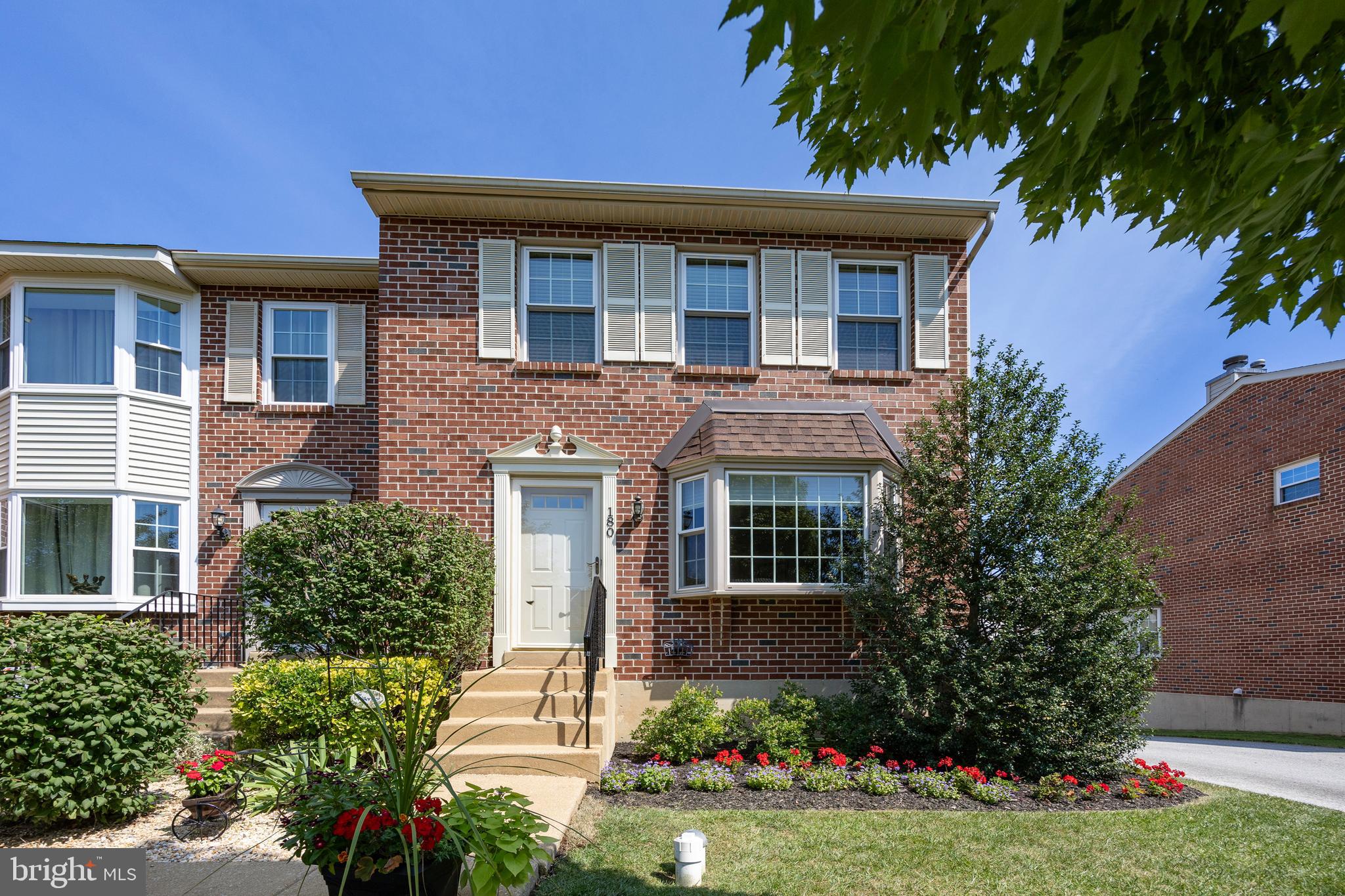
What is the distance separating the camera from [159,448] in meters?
10.3

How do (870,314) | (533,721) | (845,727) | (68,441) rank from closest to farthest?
(533,721), (845,727), (68,441), (870,314)

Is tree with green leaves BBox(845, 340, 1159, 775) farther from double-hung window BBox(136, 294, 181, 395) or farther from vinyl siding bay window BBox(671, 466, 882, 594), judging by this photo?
double-hung window BBox(136, 294, 181, 395)

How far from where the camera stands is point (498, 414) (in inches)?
376

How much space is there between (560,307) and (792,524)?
3801mm

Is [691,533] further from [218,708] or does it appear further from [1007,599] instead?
[218,708]

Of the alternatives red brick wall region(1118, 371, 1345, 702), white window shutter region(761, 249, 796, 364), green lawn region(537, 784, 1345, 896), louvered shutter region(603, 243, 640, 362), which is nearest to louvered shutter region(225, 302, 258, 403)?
louvered shutter region(603, 243, 640, 362)

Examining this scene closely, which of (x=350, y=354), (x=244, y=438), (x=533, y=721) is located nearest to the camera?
(x=533, y=721)

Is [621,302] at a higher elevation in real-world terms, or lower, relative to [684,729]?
higher

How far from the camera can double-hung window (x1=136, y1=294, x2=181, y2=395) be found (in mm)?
10367

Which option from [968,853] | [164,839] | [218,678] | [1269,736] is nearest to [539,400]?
[218,678]

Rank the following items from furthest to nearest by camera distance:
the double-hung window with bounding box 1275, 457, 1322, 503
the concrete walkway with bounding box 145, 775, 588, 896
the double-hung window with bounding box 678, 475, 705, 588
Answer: the double-hung window with bounding box 1275, 457, 1322, 503 < the double-hung window with bounding box 678, 475, 705, 588 < the concrete walkway with bounding box 145, 775, 588, 896

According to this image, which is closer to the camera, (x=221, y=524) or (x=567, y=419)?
(x=567, y=419)

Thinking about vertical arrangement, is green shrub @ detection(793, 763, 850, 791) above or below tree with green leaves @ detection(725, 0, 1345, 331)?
below

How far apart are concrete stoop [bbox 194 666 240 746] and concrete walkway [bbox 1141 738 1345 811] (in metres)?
10.5
